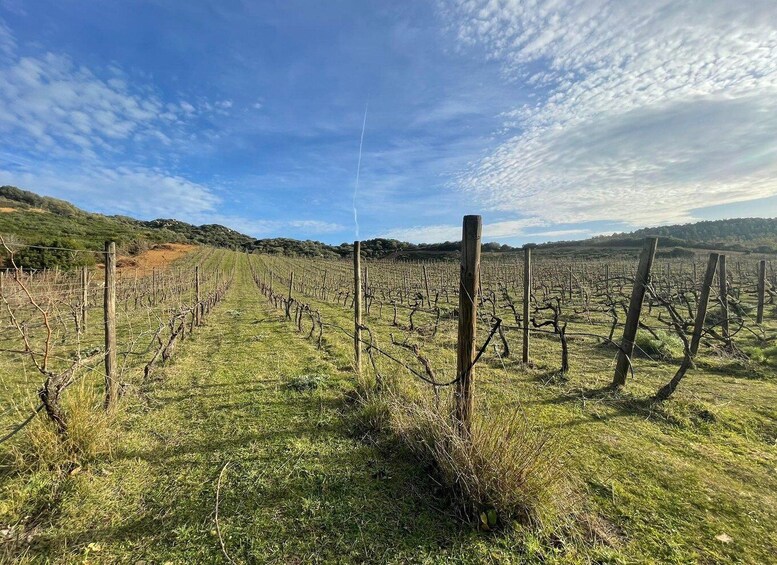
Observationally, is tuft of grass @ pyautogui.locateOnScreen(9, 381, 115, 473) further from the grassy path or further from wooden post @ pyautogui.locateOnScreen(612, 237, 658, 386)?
wooden post @ pyautogui.locateOnScreen(612, 237, 658, 386)

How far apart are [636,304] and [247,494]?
5.17 meters

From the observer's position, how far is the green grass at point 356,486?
234 cm

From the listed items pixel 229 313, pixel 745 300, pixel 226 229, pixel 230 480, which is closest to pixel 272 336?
pixel 229 313

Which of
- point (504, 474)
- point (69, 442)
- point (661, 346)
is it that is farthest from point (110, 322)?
point (661, 346)

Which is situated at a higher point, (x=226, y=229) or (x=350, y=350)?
(x=226, y=229)

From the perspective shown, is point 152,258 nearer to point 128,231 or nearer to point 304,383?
point 128,231

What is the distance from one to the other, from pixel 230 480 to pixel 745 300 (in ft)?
68.0

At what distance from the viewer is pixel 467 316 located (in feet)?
9.55

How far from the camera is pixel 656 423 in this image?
426 cm

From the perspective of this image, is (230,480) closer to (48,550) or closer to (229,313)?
(48,550)

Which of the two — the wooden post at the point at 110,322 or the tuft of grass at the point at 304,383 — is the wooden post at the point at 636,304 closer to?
the tuft of grass at the point at 304,383

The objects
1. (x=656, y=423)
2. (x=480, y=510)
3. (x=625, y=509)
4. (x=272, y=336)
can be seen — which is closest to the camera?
(x=480, y=510)

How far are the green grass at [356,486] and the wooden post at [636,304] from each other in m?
0.33

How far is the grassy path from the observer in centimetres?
235
